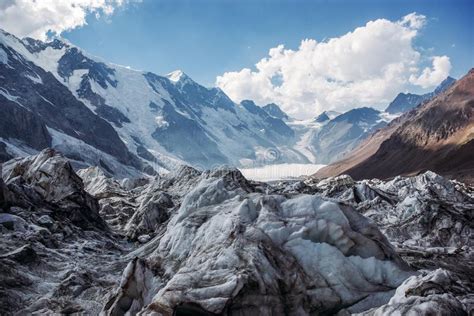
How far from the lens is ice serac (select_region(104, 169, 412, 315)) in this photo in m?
19.1

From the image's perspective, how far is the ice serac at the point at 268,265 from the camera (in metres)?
19.1

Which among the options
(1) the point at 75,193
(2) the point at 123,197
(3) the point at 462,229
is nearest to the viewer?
(3) the point at 462,229

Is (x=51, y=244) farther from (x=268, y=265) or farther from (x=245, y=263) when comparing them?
(x=268, y=265)

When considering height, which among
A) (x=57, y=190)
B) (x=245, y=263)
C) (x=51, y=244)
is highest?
(x=57, y=190)

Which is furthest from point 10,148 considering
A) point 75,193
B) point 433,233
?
point 433,233

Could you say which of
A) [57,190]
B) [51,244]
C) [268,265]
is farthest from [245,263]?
[57,190]

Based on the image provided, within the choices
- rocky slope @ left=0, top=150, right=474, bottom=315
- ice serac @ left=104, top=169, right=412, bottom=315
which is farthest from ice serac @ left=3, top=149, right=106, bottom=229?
ice serac @ left=104, top=169, right=412, bottom=315

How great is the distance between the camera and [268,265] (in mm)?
21047

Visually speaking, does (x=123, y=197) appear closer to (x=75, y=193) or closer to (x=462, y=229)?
(x=75, y=193)

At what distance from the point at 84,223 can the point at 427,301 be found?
1535 inches

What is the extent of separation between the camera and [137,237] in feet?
159

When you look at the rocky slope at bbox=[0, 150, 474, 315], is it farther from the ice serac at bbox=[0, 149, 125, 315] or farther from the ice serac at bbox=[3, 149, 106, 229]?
the ice serac at bbox=[3, 149, 106, 229]

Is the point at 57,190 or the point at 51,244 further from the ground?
the point at 57,190

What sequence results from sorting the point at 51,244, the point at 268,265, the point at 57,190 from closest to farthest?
the point at 268,265, the point at 51,244, the point at 57,190
